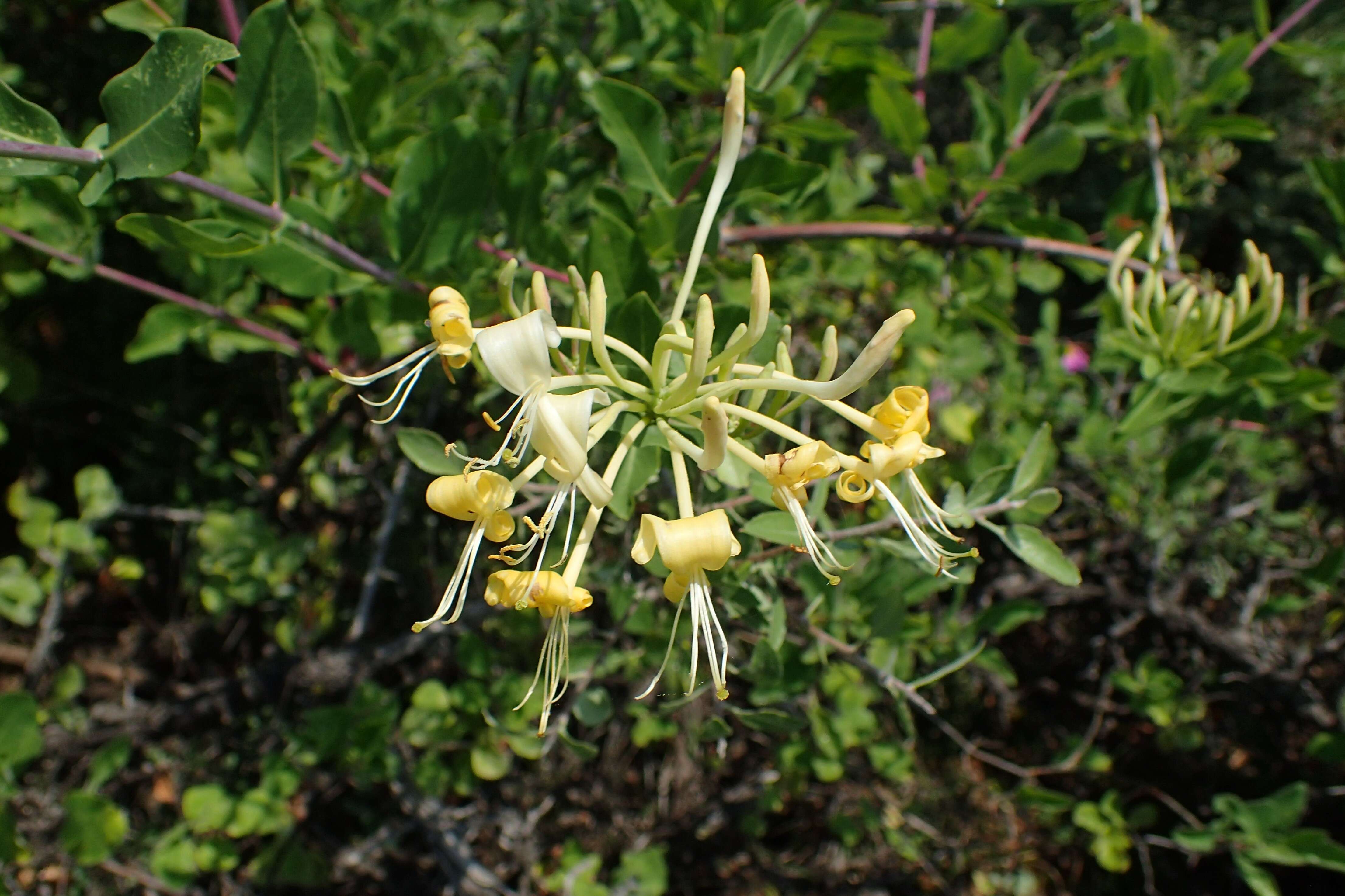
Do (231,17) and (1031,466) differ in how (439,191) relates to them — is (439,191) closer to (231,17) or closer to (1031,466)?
(231,17)

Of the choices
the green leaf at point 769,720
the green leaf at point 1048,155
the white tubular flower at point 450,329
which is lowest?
the green leaf at point 769,720

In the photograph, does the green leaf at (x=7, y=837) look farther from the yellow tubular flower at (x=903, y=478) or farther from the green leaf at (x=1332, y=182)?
the green leaf at (x=1332, y=182)

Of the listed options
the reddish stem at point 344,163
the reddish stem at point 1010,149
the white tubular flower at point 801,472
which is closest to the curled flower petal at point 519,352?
the white tubular flower at point 801,472

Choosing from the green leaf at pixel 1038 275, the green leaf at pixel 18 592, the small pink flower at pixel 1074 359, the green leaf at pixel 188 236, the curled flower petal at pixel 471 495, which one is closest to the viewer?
the curled flower petal at pixel 471 495

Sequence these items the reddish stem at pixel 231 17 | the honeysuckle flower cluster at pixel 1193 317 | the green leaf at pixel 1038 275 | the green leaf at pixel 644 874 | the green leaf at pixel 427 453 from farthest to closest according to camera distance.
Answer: the green leaf at pixel 1038 275 → the green leaf at pixel 644 874 → the honeysuckle flower cluster at pixel 1193 317 → the reddish stem at pixel 231 17 → the green leaf at pixel 427 453

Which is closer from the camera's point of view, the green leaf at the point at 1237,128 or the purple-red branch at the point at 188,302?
the purple-red branch at the point at 188,302

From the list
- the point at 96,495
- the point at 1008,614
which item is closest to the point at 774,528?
the point at 1008,614

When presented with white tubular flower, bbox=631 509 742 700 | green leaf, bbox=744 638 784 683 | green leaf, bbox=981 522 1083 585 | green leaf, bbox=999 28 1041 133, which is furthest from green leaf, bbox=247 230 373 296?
green leaf, bbox=999 28 1041 133
